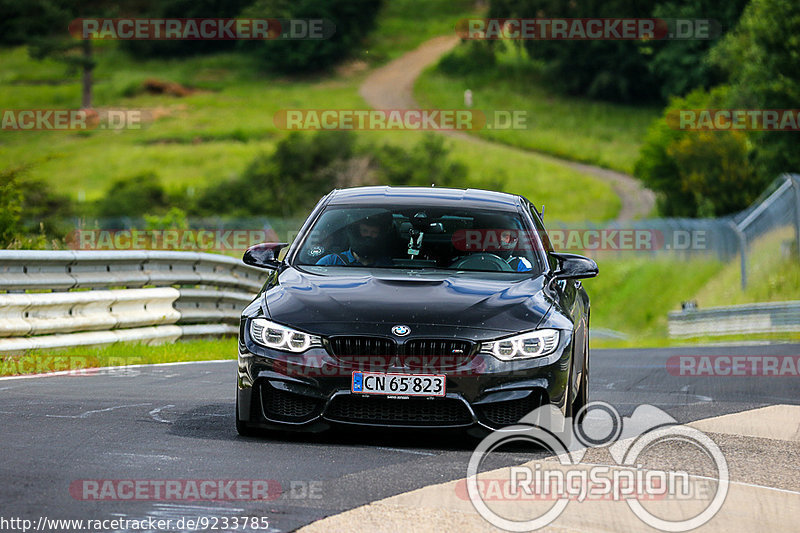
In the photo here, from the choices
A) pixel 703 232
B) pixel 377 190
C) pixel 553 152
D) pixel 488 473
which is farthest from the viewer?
pixel 553 152

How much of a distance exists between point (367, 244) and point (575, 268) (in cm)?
137

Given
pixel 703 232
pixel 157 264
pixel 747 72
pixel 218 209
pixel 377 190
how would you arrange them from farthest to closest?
pixel 218 209, pixel 747 72, pixel 703 232, pixel 157 264, pixel 377 190

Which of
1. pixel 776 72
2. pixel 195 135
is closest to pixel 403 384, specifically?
pixel 776 72

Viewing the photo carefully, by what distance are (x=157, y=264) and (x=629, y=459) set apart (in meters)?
9.01

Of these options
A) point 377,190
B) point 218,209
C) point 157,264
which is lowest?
point 218,209

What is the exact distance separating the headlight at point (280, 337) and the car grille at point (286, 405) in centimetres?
25

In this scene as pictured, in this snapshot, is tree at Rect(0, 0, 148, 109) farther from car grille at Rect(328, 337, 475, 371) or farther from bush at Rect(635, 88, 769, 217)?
car grille at Rect(328, 337, 475, 371)

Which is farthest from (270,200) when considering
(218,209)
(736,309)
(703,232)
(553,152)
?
(736,309)

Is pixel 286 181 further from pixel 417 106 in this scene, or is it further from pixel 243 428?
pixel 243 428

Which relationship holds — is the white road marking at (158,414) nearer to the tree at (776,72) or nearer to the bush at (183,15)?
the tree at (776,72)

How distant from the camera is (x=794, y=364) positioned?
52.6 ft

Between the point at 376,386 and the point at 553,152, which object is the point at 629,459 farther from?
the point at 553,152

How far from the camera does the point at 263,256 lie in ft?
28.9

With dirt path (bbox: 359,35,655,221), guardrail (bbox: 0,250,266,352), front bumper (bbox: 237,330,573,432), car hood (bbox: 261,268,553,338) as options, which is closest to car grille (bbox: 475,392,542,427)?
front bumper (bbox: 237,330,573,432)
